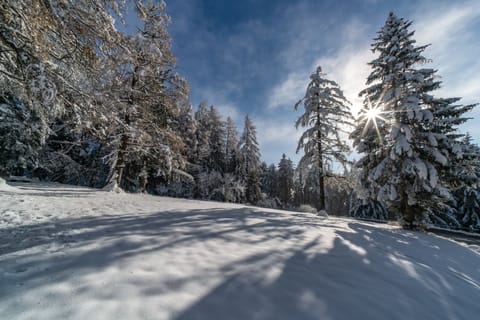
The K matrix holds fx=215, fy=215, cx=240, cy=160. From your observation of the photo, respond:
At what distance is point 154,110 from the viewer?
11.3 metres

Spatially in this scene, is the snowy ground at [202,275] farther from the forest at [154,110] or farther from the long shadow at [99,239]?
the forest at [154,110]

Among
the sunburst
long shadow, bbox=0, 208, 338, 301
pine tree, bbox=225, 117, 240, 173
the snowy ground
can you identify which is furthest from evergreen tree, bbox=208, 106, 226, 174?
the snowy ground

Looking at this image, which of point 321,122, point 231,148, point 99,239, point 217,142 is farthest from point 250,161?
point 99,239

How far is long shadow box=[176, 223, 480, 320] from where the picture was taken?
2.35 metres

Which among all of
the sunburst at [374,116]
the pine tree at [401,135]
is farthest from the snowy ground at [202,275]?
the sunburst at [374,116]

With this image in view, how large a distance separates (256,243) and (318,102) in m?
11.9

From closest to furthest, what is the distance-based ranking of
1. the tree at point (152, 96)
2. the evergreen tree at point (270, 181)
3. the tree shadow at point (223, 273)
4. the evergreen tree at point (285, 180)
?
the tree shadow at point (223, 273)
the tree at point (152, 96)
the evergreen tree at point (285, 180)
the evergreen tree at point (270, 181)

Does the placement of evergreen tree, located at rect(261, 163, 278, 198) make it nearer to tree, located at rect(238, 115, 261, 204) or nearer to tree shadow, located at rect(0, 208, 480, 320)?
tree, located at rect(238, 115, 261, 204)

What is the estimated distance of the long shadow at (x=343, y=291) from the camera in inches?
92.4

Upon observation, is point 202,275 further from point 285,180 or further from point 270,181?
point 270,181

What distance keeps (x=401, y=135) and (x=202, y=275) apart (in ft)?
35.2

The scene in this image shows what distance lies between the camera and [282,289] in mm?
2734

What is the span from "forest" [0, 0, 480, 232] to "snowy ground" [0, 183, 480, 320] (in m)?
2.68

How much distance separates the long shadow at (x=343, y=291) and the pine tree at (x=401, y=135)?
19.5 feet
